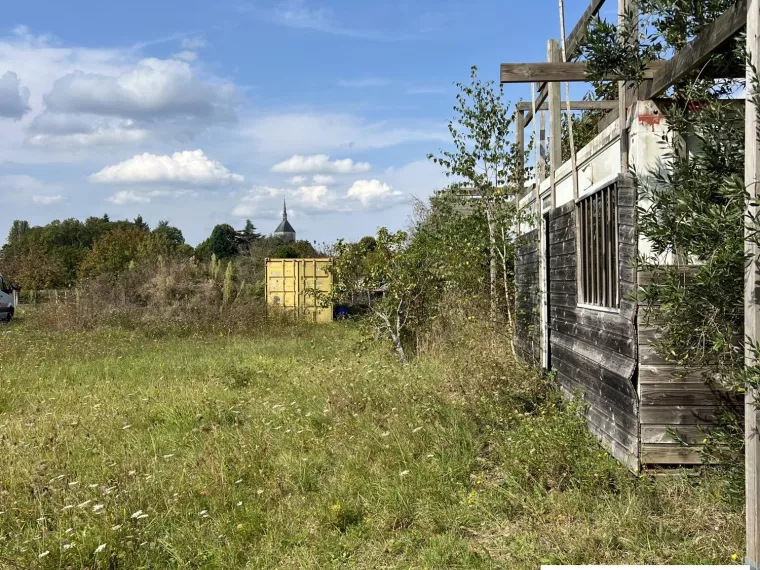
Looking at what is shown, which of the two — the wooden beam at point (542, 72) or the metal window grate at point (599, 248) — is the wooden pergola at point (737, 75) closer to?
the wooden beam at point (542, 72)

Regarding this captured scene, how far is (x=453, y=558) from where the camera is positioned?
382cm

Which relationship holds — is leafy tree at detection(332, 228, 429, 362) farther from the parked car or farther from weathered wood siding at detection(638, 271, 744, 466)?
the parked car

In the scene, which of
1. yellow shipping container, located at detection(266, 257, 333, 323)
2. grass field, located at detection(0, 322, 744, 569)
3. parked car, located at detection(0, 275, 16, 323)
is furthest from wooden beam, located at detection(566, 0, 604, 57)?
parked car, located at detection(0, 275, 16, 323)

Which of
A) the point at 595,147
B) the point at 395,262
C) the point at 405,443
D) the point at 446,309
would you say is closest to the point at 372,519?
the point at 405,443

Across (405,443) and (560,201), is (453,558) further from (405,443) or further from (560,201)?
(560,201)

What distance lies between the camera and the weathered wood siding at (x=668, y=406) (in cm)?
448

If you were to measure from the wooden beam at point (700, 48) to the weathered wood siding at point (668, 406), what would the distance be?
1321 mm

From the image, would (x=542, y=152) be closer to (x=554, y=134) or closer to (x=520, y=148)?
(x=520, y=148)

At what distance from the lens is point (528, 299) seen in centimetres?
905

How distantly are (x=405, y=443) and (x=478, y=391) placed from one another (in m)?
1.61

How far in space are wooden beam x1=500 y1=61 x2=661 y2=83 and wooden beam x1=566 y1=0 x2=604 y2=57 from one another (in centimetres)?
35

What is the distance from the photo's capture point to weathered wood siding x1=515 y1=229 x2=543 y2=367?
8281 millimetres

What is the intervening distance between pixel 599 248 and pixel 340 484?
3.09 meters

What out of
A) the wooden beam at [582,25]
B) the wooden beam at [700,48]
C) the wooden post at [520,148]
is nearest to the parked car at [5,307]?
the wooden post at [520,148]
